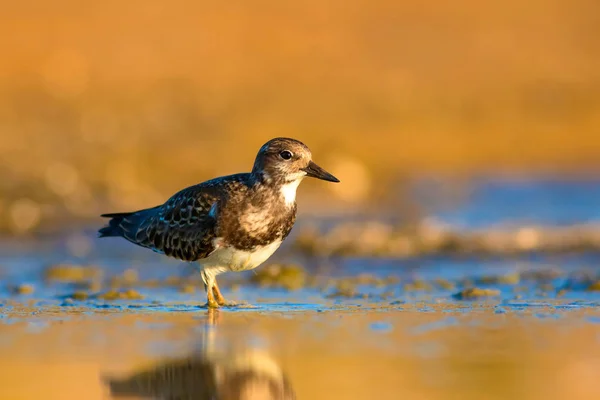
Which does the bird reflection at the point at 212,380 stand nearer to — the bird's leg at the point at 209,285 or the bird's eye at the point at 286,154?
the bird's leg at the point at 209,285

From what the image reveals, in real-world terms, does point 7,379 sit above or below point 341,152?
below

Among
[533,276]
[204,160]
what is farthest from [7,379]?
[204,160]

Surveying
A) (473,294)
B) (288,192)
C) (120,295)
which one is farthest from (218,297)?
(473,294)

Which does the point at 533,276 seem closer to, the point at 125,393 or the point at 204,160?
the point at 125,393

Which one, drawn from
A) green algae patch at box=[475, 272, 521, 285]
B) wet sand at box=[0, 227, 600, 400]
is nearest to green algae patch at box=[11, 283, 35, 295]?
wet sand at box=[0, 227, 600, 400]

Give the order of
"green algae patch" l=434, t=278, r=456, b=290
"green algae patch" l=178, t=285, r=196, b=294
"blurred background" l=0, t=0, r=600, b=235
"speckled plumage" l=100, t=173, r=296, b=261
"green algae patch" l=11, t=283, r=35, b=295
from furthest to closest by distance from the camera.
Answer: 1. "blurred background" l=0, t=0, r=600, b=235
2. "green algae patch" l=178, t=285, r=196, b=294
3. "green algae patch" l=434, t=278, r=456, b=290
4. "green algae patch" l=11, t=283, r=35, b=295
5. "speckled plumage" l=100, t=173, r=296, b=261

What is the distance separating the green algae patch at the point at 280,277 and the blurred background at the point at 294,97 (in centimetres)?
488

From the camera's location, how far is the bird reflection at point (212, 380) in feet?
21.4

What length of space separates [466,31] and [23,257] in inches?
719

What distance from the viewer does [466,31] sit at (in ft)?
97.2

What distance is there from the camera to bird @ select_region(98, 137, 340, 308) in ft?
31.5

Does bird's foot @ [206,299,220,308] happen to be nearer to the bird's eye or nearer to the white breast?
the white breast

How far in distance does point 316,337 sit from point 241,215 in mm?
1913

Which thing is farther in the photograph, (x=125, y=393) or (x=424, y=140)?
(x=424, y=140)
